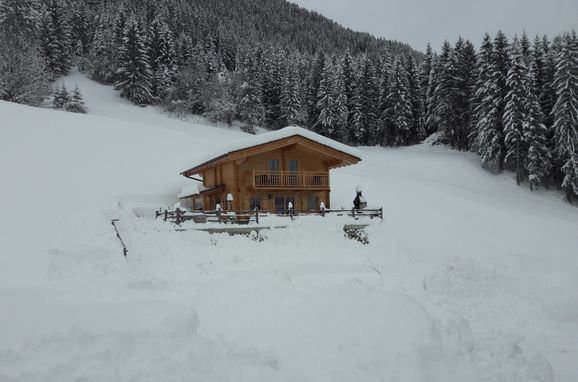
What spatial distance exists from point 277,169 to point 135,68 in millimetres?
44142

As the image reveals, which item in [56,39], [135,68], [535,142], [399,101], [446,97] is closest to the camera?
[535,142]

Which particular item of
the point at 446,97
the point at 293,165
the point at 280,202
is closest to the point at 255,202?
the point at 280,202

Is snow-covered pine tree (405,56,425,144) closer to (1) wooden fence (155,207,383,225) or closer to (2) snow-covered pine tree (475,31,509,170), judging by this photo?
(2) snow-covered pine tree (475,31,509,170)

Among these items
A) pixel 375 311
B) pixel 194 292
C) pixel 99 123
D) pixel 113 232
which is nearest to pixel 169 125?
pixel 99 123

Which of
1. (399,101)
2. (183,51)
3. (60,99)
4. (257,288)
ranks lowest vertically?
(257,288)

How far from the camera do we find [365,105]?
61.7 meters

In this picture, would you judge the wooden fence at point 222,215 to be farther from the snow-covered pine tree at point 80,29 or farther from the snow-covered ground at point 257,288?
the snow-covered pine tree at point 80,29

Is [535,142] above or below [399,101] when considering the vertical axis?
below

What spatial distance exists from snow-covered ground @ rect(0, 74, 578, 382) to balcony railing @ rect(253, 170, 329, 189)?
428 centimetres

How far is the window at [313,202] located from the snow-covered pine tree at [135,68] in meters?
42.8

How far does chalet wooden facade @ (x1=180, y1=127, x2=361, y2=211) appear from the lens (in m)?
23.2

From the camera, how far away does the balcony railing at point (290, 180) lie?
23.8 meters

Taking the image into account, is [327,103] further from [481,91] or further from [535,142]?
[535,142]

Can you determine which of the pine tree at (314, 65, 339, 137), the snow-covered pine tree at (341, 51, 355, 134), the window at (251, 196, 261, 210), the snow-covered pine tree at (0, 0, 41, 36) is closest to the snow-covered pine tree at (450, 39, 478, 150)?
the snow-covered pine tree at (341, 51, 355, 134)
